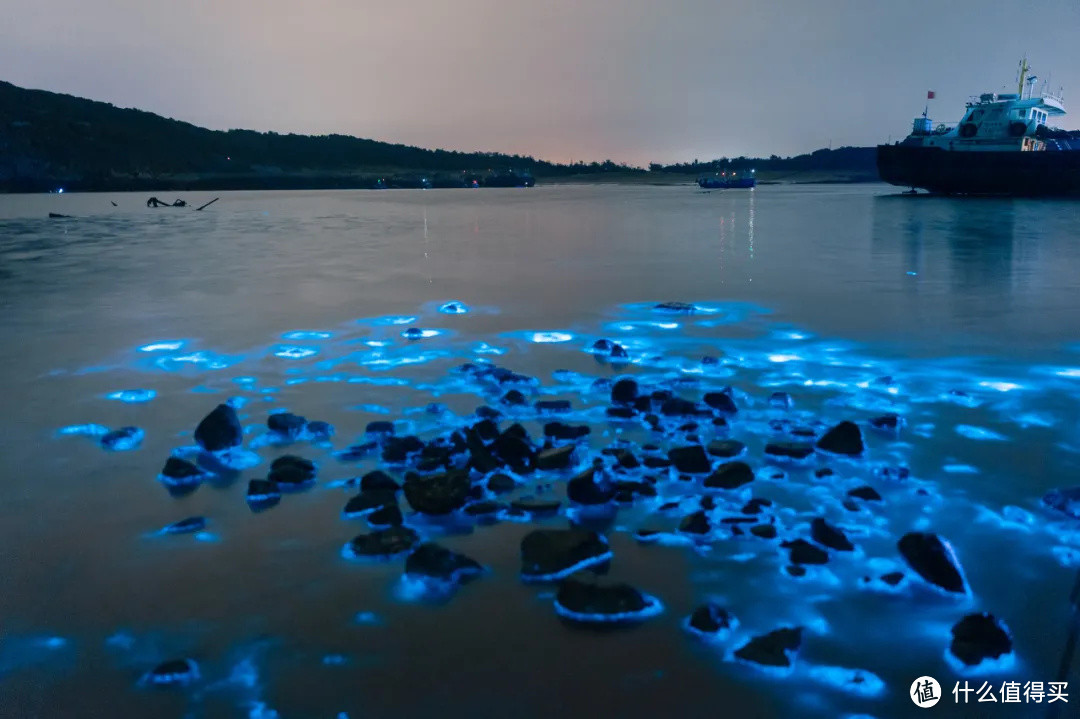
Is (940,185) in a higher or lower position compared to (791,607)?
higher

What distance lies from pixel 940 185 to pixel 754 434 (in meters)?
61.0

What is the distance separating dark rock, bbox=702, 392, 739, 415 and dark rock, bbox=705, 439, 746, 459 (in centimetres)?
92

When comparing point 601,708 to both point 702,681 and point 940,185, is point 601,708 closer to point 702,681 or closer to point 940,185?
point 702,681

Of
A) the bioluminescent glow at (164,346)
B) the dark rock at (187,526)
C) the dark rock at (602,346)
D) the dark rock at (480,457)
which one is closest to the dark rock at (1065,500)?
the dark rock at (480,457)

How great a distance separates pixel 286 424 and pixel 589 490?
2.81 m

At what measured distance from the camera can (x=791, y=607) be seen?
11.9 feet

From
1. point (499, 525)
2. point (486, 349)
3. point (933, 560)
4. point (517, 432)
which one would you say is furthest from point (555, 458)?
point (486, 349)

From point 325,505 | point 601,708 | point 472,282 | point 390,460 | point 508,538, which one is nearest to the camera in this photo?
point 601,708

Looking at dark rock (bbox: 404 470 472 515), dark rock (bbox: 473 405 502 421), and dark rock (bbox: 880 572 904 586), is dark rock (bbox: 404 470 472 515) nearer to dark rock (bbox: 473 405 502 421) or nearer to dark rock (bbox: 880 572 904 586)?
dark rock (bbox: 473 405 502 421)

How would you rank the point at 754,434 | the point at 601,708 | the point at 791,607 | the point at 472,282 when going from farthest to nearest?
the point at 472,282, the point at 754,434, the point at 791,607, the point at 601,708

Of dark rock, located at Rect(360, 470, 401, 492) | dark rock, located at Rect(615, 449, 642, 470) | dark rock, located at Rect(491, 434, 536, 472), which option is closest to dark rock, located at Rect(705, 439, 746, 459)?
dark rock, located at Rect(615, 449, 642, 470)

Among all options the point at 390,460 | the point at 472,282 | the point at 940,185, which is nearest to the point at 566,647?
the point at 390,460

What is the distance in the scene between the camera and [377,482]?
5004mm

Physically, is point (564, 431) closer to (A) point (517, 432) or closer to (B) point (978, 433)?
(A) point (517, 432)
